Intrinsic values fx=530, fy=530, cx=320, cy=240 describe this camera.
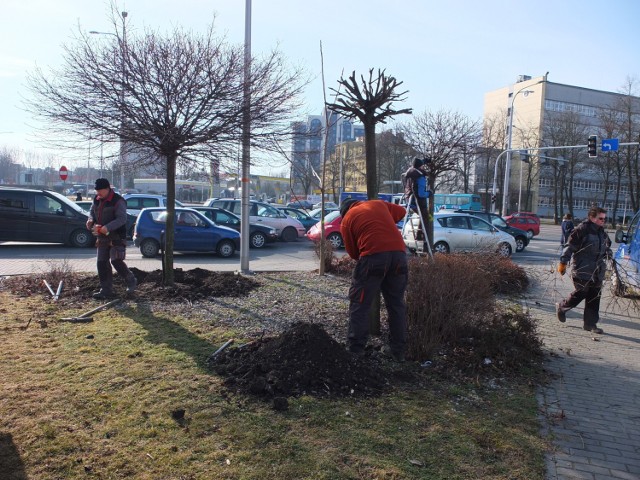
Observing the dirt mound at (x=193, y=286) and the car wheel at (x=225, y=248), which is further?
the car wheel at (x=225, y=248)

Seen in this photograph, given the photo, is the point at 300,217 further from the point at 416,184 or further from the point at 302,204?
the point at 416,184

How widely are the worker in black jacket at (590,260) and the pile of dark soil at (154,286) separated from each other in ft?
15.9

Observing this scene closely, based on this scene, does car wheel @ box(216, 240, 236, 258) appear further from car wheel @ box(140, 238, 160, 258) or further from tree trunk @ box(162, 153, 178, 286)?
tree trunk @ box(162, 153, 178, 286)

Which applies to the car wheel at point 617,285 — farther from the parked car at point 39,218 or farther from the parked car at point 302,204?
the parked car at point 39,218

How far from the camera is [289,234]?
2261 centimetres

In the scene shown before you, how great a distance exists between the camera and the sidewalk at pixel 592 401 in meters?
3.47

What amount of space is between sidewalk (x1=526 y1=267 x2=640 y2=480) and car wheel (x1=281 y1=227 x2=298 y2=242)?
15421mm

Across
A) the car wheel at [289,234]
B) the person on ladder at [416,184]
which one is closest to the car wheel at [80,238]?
the car wheel at [289,234]

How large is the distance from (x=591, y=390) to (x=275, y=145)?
604cm

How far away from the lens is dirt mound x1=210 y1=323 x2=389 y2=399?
421cm

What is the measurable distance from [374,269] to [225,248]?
12.1m

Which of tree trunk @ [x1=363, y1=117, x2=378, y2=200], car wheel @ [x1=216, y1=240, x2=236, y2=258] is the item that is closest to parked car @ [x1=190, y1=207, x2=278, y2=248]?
car wheel @ [x1=216, y1=240, x2=236, y2=258]

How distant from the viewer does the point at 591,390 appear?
16.1 feet

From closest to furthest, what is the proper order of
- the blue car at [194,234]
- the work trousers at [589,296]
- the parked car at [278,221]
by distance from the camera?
the work trousers at [589,296], the blue car at [194,234], the parked car at [278,221]
